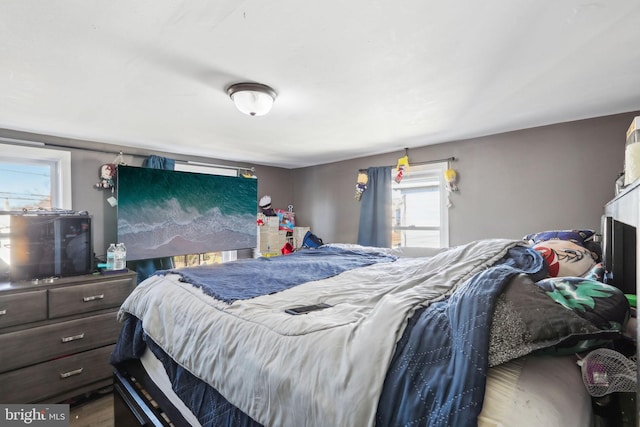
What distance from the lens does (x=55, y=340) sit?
2143mm

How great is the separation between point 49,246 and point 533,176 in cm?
438

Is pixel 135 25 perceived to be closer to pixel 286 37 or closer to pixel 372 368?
pixel 286 37

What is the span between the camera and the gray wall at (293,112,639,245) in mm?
2455

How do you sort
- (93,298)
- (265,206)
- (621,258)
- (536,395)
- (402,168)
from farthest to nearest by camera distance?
(265,206) < (402,168) < (93,298) < (621,258) < (536,395)

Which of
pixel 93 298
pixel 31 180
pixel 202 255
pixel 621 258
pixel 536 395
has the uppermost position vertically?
pixel 31 180

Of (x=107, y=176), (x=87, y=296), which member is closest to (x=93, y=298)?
(x=87, y=296)

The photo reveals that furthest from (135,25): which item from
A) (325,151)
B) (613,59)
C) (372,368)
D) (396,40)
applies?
(325,151)

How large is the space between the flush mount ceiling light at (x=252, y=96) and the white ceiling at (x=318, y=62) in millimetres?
69

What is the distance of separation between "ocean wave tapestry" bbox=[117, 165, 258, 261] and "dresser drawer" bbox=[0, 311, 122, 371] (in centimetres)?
85

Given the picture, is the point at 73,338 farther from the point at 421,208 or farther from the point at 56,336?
the point at 421,208

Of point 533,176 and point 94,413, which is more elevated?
point 533,176

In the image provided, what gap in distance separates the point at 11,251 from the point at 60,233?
31 cm

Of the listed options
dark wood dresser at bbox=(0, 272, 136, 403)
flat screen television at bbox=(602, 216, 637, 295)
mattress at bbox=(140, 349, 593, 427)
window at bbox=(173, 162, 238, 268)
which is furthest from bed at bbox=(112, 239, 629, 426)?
window at bbox=(173, 162, 238, 268)

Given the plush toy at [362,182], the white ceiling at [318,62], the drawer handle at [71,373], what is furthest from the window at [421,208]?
the drawer handle at [71,373]
